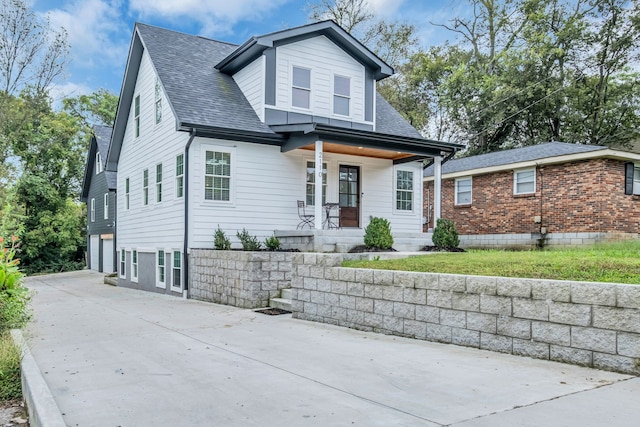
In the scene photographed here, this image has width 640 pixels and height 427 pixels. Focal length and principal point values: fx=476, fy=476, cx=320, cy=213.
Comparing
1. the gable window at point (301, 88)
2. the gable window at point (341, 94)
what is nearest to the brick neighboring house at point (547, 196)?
the gable window at point (341, 94)

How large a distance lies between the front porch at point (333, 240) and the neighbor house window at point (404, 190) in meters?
2.57

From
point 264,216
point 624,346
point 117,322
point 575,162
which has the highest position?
point 575,162

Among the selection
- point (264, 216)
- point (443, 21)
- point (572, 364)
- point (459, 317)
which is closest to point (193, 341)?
point (459, 317)

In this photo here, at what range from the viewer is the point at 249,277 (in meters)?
9.67

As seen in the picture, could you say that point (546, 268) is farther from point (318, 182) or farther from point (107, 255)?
point (107, 255)

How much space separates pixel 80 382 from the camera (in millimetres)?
4590

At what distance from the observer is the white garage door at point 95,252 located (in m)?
26.4

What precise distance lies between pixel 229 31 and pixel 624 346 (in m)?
23.0

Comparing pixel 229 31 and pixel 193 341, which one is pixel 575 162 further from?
pixel 229 31

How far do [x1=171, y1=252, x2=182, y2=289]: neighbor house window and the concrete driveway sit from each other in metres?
5.78

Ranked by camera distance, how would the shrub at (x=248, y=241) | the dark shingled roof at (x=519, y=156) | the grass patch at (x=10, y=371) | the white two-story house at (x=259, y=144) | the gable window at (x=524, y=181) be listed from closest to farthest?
the grass patch at (x=10, y=371)
the shrub at (x=248, y=241)
the white two-story house at (x=259, y=144)
the dark shingled roof at (x=519, y=156)
the gable window at (x=524, y=181)

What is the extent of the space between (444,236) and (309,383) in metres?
8.63

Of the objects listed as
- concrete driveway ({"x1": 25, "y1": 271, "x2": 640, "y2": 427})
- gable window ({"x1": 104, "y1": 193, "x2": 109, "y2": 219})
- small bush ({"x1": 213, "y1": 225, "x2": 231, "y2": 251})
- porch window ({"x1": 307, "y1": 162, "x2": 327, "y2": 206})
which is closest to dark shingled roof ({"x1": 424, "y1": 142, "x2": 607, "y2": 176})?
porch window ({"x1": 307, "y1": 162, "x2": 327, "y2": 206})

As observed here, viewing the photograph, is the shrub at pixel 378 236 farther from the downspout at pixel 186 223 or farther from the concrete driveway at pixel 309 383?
the downspout at pixel 186 223
